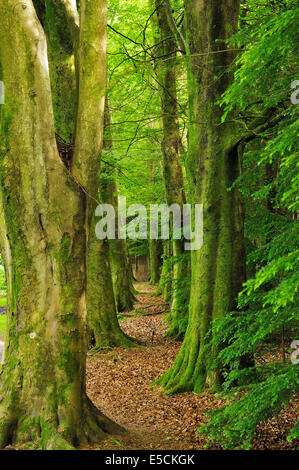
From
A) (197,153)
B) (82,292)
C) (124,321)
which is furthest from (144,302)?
(82,292)

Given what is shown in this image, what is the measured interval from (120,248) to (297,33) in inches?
518

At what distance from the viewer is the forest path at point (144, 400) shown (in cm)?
505

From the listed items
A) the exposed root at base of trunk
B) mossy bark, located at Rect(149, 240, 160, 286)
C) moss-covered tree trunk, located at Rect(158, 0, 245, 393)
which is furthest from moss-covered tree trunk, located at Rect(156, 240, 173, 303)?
the exposed root at base of trunk

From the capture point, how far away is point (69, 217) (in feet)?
14.5

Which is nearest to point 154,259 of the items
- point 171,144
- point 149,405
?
point 171,144

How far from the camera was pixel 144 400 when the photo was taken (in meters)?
6.86

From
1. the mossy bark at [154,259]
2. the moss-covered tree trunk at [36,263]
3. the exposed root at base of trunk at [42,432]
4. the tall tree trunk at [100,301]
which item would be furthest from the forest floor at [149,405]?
the mossy bark at [154,259]

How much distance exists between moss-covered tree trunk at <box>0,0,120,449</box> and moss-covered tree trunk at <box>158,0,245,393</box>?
2549 millimetres

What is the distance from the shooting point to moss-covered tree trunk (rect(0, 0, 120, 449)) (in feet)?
13.5

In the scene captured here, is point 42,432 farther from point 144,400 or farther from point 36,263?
point 144,400

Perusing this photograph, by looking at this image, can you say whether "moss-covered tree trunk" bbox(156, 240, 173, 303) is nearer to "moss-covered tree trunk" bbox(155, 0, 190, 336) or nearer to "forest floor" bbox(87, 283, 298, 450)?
"moss-covered tree trunk" bbox(155, 0, 190, 336)

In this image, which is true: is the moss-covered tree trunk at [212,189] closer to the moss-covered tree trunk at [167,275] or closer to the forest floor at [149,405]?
the forest floor at [149,405]

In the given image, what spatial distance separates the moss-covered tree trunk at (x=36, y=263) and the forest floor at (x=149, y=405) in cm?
73

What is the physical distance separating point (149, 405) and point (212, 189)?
3548 mm
